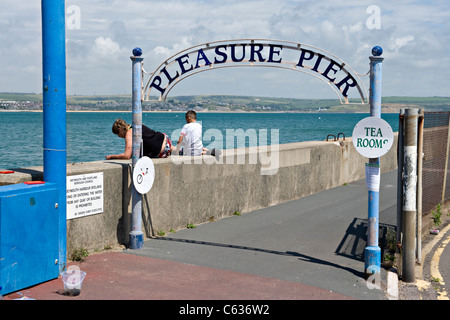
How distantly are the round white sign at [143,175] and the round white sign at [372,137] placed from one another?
9.51 feet

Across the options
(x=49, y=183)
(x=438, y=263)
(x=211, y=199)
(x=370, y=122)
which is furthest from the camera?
(x=211, y=199)

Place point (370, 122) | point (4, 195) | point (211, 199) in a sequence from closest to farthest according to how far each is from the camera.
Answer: point (4, 195)
point (370, 122)
point (211, 199)

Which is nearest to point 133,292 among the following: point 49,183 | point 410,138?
point 49,183

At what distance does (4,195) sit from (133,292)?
1654 mm

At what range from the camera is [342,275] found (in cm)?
740

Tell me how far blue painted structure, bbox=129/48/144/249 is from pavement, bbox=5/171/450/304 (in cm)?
20

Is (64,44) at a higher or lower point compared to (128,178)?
higher

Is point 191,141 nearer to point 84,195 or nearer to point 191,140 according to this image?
point 191,140

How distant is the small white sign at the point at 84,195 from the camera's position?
737 cm

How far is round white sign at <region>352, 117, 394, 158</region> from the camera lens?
23.6 feet

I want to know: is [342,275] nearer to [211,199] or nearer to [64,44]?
[211,199]
